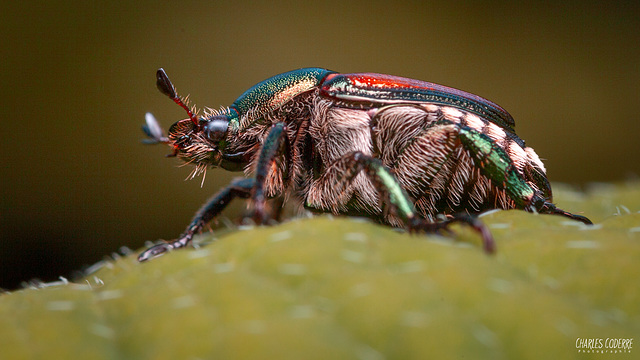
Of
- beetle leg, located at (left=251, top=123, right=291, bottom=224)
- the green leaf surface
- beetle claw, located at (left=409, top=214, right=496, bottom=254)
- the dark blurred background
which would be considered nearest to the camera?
the green leaf surface

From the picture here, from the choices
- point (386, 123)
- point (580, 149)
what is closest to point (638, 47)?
point (580, 149)

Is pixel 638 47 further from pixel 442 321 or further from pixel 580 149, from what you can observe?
pixel 442 321

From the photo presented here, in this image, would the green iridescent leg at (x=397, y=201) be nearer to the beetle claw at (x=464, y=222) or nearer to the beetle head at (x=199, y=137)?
the beetle claw at (x=464, y=222)

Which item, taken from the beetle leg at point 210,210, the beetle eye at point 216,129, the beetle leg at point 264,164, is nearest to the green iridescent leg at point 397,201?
the beetle leg at point 264,164

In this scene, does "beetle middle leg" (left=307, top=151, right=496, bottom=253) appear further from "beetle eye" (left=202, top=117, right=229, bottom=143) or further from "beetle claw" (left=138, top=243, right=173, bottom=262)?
"beetle claw" (left=138, top=243, right=173, bottom=262)

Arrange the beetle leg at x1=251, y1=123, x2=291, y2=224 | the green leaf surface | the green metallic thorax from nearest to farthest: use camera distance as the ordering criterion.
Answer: the green leaf surface → the beetle leg at x1=251, y1=123, x2=291, y2=224 → the green metallic thorax

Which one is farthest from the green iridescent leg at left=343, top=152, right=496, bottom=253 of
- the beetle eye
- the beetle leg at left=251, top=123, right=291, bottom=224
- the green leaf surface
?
the beetle eye
